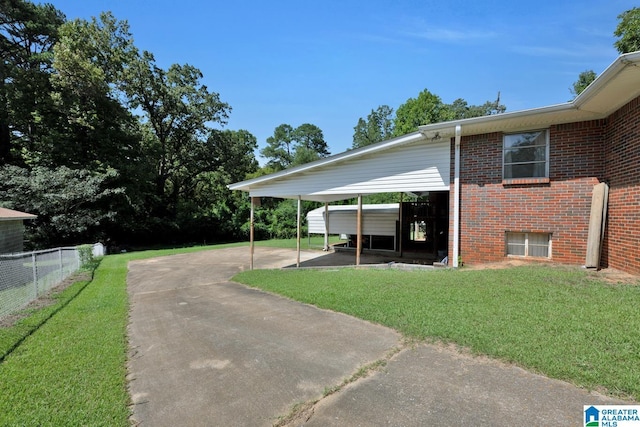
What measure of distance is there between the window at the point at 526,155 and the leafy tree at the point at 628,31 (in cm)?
966

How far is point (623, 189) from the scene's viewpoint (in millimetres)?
5770

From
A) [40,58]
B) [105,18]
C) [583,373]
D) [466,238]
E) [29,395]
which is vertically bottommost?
[29,395]

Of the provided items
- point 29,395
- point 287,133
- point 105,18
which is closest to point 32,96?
point 105,18

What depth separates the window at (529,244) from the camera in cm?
715

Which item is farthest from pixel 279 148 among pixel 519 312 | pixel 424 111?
pixel 519 312

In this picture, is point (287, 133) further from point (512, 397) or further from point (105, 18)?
point (512, 397)

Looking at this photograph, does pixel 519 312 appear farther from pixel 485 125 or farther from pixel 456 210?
pixel 485 125

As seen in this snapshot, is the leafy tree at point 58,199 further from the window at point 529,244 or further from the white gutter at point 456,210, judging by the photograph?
the window at point 529,244

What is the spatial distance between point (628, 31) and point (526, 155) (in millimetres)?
10393

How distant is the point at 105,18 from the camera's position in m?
22.3

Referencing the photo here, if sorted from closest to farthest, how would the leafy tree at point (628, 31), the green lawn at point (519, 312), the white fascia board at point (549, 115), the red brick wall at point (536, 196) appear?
the green lawn at point (519, 312), the white fascia board at point (549, 115), the red brick wall at point (536, 196), the leafy tree at point (628, 31)

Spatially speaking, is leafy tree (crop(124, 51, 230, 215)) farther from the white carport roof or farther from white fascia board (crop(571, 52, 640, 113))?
white fascia board (crop(571, 52, 640, 113))

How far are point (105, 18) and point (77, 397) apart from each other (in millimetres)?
28605

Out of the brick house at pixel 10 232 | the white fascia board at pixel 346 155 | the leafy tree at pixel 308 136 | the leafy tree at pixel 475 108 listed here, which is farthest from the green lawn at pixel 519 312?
the leafy tree at pixel 308 136
